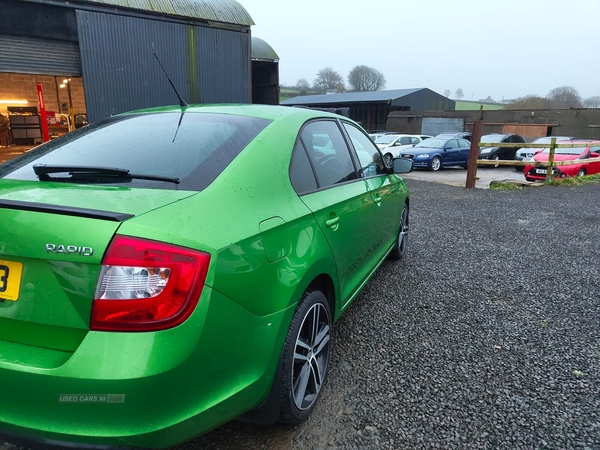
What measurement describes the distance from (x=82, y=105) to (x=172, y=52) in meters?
11.4

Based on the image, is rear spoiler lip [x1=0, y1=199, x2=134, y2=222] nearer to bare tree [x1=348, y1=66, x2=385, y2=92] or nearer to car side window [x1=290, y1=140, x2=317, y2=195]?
car side window [x1=290, y1=140, x2=317, y2=195]

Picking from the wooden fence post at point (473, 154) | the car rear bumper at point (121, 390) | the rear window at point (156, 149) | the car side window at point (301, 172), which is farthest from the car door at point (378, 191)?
the wooden fence post at point (473, 154)

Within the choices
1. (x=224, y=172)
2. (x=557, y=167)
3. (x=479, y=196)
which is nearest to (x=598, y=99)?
(x=557, y=167)

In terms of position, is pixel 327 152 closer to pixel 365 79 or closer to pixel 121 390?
pixel 121 390

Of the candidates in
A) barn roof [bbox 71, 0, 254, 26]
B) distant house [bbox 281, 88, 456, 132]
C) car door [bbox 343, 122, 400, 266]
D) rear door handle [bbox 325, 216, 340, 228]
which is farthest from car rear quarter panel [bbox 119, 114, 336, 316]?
distant house [bbox 281, 88, 456, 132]

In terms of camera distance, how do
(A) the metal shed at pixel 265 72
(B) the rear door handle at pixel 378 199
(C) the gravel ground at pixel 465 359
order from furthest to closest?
(A) the metal shed at pixel 265 72, (B) the rear door handle at pixel 378 199, (C) the gravel ground at pixel 465 359

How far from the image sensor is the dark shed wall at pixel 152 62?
923 cm

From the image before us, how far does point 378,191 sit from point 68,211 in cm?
244

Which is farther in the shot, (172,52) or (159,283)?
(172,52)

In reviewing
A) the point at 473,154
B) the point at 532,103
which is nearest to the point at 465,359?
Answer: the point at 473,154

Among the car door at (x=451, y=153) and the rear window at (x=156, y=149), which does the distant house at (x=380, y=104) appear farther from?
the rear window at (x=156, y=149)

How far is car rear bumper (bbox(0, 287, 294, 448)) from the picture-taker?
4.31 feet

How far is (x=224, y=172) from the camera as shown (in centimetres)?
179

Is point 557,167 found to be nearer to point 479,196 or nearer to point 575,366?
point 479,196
